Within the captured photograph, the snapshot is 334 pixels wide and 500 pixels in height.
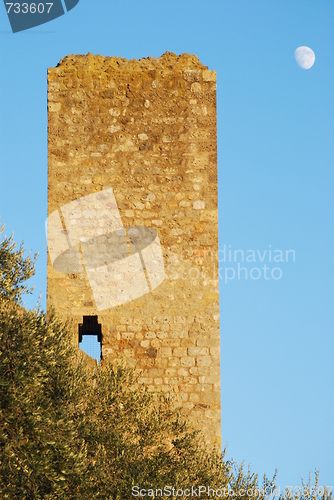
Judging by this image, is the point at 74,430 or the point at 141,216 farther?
the point at 141,216

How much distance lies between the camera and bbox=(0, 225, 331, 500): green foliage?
814cm

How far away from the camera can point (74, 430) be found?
8531mm

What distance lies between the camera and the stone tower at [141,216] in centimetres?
1048

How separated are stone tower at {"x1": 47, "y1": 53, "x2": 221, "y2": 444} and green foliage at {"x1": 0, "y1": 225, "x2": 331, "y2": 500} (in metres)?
0.71

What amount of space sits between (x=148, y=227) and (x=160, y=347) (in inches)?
66.0

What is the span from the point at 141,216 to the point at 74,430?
3426 millimetres

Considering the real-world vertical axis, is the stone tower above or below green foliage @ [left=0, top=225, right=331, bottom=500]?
above

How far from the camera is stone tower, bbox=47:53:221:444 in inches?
412

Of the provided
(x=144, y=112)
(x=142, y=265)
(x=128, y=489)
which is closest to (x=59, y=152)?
(x=144, y=112)

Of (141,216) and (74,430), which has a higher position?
(141,216)

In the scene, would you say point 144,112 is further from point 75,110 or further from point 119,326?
point 119,326

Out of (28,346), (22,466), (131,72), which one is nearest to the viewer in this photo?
(22,466)

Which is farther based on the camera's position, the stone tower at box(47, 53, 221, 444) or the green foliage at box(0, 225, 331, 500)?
the stone tower at box(47, 53, 221, 444)

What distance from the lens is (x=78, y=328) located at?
10.6m
